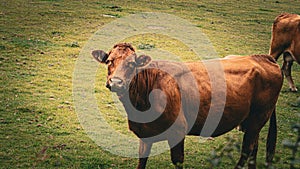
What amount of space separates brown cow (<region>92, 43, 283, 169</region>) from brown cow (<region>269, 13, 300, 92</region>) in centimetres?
432

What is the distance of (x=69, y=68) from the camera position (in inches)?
464

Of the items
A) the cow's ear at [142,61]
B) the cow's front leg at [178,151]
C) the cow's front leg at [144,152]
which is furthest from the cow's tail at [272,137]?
the cow's ear at [142,61]

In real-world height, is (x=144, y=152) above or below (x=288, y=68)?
above

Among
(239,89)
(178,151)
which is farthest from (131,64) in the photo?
(239,89)

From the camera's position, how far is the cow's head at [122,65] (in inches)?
213

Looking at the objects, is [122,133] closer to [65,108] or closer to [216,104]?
[65,108]

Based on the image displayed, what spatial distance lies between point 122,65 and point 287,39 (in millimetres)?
6557

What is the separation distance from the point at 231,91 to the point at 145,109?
1.25 meters

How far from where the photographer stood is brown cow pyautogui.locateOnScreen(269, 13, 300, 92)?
10.8m

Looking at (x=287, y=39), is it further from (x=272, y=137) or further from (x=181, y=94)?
(x=181, y=94)

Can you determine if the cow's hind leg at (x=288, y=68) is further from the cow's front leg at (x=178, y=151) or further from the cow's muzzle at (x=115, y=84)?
the cow's muzzle at (x=115, y=84)

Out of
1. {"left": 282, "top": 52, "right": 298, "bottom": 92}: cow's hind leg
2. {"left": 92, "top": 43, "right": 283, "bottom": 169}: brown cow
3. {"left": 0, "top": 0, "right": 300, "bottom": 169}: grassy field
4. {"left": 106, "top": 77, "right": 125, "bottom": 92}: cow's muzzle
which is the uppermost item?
{"left": 106, "top": 77, "right": 125, "bottom": 92}: cow's muzzle

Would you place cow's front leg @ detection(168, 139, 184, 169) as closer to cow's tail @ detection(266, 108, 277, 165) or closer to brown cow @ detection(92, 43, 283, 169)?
brown cow @ detection(92, 43, 283, 169)

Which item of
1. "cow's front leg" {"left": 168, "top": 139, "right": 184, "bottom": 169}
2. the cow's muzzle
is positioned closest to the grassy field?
"cow's front leg" {"left": 168, "top": 139, "right": 184, "bottom": 169}
